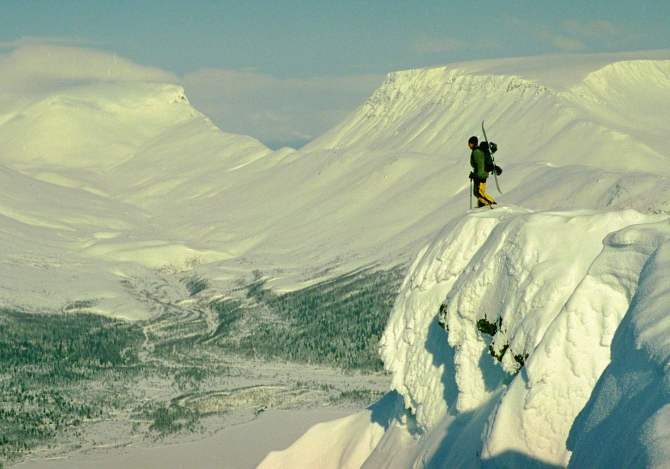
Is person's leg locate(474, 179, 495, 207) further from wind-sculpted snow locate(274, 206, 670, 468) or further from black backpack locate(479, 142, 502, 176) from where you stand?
wind-sculpted snow locate(274, 206, 670, 468)

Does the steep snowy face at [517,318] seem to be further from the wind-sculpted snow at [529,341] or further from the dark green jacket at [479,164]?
the dark green jacket at [479,164]

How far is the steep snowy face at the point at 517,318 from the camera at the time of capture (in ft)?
52.2

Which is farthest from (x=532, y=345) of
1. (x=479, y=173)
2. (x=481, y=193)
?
(x=479, y=173)

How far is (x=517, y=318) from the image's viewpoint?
19203mm

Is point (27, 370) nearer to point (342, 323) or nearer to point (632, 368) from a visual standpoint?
point (342, 323)

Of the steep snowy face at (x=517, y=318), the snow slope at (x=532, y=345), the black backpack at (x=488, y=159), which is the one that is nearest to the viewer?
the snow slope at (x=532, y=345)

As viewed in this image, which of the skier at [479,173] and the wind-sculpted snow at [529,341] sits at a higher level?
the skier at [479,173]

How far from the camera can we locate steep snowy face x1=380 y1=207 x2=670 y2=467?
52.2ft

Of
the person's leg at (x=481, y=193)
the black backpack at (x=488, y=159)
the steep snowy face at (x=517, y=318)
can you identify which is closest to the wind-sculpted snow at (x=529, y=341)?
the steep snowy face at (x=517, y=318)

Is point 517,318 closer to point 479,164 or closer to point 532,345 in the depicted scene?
point 532,345

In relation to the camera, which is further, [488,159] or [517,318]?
[488,159]

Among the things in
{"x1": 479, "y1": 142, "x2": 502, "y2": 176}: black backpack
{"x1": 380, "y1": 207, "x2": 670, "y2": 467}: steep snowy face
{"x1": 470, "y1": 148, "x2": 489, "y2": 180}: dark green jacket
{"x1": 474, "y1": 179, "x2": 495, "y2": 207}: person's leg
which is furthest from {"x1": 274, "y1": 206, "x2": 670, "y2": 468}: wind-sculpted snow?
{"x1": 479, "y1": 142, "x2": 502, "y2": 176}: black backpack

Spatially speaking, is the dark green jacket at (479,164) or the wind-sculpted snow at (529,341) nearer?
the wind-sculpted snow at (529,341)

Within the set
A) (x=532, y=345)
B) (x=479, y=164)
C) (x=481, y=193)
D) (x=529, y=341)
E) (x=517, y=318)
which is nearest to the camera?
(x=532, y=345)
